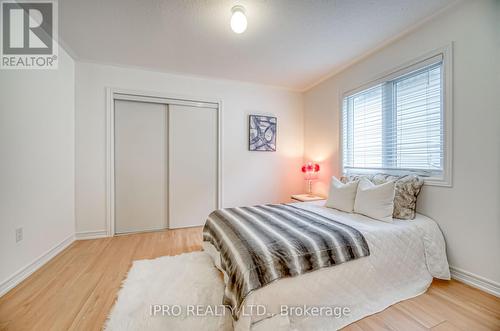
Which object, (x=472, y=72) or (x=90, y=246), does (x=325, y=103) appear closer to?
(x=472, y=72)

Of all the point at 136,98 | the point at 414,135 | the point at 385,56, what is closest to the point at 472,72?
the point at 414,135

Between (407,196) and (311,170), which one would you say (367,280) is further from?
(311,170)

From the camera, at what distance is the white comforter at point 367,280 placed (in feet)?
3.77

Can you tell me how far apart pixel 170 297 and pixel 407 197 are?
2.28 metres

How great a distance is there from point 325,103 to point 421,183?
1866mm

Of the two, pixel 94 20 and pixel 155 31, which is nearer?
pixel 94 20

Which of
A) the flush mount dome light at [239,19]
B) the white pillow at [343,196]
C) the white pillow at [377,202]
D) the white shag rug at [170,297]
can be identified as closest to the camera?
the white shag rug at [170,297]

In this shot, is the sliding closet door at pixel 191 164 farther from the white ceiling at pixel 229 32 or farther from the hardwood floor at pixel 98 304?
the hardwood floor at pixel 98 304

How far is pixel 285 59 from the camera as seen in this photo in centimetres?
266

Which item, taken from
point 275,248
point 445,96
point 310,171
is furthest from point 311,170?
point 275,248

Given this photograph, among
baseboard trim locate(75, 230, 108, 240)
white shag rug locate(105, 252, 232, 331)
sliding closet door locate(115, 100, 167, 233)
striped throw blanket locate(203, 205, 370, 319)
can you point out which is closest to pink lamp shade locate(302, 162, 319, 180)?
striped throw blanket locate(203, 205, 370, 319)

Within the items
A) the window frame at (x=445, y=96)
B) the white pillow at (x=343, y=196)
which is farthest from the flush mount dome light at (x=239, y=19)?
the white pillow at (x=343, y=196)

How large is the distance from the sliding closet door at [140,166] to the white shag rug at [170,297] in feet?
3.60

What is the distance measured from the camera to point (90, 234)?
271 centimetres
